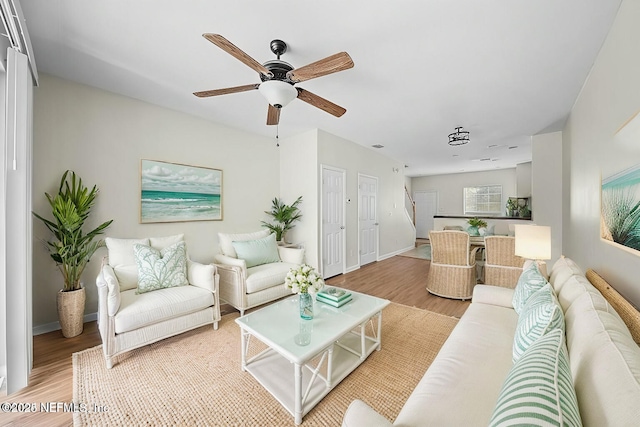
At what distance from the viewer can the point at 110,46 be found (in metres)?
2.00

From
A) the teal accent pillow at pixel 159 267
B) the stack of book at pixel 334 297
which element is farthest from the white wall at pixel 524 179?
the teal accent pillow at pixel 159 267

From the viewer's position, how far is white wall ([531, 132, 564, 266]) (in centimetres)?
407

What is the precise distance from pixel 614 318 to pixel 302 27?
2.33 metres

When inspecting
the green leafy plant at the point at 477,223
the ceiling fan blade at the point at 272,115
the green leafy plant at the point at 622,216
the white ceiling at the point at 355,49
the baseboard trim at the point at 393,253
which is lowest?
the baseboard trim at the point at 393,253

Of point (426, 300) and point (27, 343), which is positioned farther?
point (426, 300)

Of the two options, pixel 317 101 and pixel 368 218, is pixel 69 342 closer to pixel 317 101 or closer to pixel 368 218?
pixel 317 101

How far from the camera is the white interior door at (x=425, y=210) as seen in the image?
959 cm

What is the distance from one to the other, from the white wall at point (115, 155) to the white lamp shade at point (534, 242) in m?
3.57

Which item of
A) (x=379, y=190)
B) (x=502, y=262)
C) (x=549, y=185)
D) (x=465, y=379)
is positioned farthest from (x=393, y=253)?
(x=465, y=379)

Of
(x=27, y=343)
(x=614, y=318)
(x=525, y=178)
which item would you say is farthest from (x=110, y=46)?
(x=525, y=178)

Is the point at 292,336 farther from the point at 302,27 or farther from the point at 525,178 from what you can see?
the point at 525,178

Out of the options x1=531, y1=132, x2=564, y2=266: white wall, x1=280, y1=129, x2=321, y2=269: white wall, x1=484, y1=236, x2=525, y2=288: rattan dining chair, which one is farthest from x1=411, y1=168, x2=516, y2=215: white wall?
x1=280, y1=129, x2=321, y2=269: white wall

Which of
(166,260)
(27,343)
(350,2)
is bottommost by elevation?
(27,343)

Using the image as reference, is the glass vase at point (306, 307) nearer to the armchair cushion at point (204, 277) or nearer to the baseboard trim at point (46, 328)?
the armchair cushion at point (204, 277)
